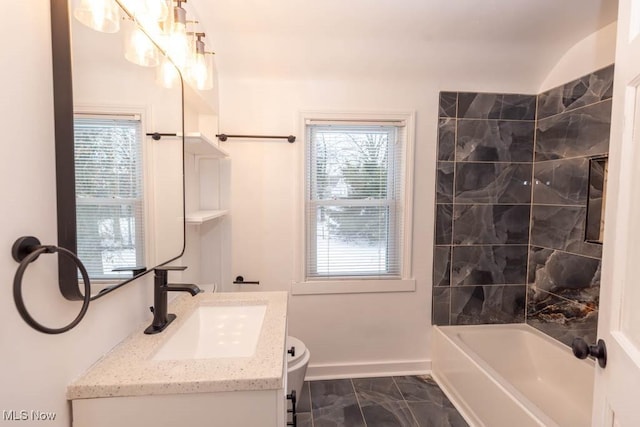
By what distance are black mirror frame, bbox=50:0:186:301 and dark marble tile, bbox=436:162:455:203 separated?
7.18 ft

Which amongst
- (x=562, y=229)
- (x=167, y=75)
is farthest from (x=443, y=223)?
(x=167, y=75)

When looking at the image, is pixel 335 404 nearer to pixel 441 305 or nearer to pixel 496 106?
pixel 441 305

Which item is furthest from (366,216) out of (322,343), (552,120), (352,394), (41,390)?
(41,390)

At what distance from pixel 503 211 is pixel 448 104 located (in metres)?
0.90

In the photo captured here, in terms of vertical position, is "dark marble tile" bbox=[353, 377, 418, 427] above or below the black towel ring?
below

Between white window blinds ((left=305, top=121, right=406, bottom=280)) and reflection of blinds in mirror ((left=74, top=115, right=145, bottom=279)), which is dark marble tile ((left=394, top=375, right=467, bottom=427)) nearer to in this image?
white window blinds ((left=305, top=121, right=406, bottom=280))

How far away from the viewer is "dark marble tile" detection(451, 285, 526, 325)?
8.06ft

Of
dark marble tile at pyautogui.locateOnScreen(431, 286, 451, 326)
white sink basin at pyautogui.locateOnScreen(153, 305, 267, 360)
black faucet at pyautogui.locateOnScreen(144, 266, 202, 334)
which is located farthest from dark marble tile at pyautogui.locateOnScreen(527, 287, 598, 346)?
black faucet at pyautogui.locateOnScreen(144, 266, 202, 334)

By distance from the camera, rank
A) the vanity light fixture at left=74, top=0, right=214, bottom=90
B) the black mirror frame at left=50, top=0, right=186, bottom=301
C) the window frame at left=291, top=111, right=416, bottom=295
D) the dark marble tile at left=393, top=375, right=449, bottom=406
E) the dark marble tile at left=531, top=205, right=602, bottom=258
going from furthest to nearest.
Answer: the window frame at left=291, top=111, right=416, bottom=295
the dark marble tile at left=393, top=375, right=449, bottom=406
the dark marble tile at left=531, top=205, right=602, bottom=258
the vanity light fixture at left=74, top=0, right=214, bottom=90
the black mirror frame at left=50, top=0, right=186, bottom=301

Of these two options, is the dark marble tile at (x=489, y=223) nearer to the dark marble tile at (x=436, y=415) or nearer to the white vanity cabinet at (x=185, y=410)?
the dark marble tile at (x=436, y=415)

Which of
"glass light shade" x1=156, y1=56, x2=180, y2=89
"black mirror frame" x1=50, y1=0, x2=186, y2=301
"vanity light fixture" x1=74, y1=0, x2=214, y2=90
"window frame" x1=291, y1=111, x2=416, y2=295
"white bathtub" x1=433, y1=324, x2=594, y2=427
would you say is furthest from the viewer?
"window frame" x1=291, y1=111, x2=416, y2=295

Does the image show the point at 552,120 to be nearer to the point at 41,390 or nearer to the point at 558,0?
the point at 558,0

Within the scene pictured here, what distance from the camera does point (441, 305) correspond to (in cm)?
246

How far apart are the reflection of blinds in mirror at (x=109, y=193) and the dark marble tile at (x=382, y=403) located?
1698mm
